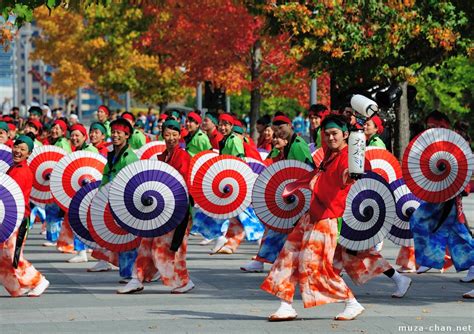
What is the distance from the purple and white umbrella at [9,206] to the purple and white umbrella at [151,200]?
900mm

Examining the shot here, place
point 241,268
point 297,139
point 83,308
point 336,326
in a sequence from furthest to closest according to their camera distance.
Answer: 1. point 241,268
2. point 297,139
3. point 83,308
4. point 336,326

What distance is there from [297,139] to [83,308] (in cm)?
308

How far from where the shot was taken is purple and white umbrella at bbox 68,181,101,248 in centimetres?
1341

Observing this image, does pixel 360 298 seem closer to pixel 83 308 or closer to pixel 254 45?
pixel 83 308

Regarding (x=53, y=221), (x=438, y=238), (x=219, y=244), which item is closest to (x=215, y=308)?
(x=438, y=238)

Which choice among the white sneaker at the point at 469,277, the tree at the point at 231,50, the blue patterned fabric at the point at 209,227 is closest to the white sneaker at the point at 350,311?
the white sneaker at the point at 469,277

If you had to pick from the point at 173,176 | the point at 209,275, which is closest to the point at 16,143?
the point at 173,176

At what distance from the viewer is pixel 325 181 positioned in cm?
1043

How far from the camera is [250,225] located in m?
17.2

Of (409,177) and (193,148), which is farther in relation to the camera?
(193,148)

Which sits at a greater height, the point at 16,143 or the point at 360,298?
the point at 16,143

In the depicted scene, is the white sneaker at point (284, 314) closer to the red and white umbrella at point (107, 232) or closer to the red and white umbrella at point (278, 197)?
the red and white umbrella at point (278, 197)

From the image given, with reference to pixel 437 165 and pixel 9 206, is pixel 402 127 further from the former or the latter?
pixel 9 206

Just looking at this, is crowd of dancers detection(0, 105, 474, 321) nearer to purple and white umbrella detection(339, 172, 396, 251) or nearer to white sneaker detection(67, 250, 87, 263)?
white sneaker detection(67, 250, 87, 263)
